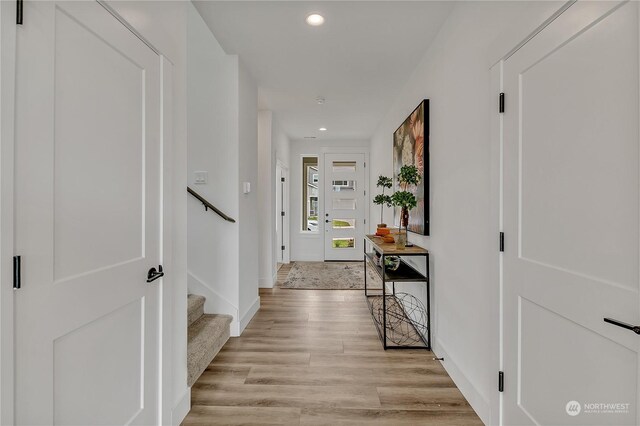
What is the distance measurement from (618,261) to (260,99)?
3843 mm

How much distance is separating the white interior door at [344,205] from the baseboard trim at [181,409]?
4693mm

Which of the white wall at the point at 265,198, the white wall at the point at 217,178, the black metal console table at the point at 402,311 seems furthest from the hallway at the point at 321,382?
the white wall at the point at 265,198

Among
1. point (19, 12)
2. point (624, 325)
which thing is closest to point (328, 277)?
point (624, 325)

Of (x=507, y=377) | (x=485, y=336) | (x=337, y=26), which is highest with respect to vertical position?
(x=337, y=26)

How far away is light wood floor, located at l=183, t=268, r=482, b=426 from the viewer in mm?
1735

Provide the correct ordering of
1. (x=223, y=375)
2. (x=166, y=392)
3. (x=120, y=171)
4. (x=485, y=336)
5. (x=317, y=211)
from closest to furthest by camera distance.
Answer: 1. (x=120, y=171)
2. (x=166, y=392)
3. (x=485, y=336)
4. (x=223, y=375)
5. (x=317, y=211)

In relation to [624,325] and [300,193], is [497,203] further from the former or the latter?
[300,193]

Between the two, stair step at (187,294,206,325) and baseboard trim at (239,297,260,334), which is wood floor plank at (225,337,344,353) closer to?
baseboard trim at (239,297,260,334)

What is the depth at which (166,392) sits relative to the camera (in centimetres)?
154

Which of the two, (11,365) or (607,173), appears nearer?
(11,365)

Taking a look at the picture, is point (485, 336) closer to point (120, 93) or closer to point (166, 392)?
point (166, 392)

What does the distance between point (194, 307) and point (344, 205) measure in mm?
4310

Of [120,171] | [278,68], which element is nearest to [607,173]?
[120,171]

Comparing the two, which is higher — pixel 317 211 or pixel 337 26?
pixel 337 26
